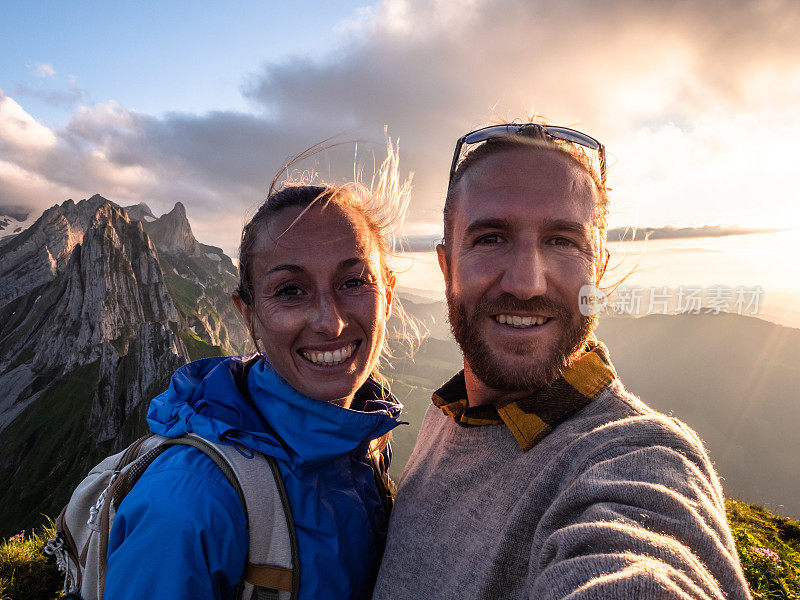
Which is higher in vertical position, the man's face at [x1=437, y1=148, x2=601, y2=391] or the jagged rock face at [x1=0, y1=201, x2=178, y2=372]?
the man's face at [x1=437, y1=148, x2=601, y2=391]

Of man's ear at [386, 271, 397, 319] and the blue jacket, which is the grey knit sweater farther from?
man's ear at [386, 271, 397, 319]

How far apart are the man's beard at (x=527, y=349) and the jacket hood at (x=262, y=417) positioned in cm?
105

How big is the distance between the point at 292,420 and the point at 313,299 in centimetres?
93

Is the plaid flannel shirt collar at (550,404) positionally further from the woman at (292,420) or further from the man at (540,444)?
the woman at (292,420)

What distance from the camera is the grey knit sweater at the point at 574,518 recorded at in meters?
1.51

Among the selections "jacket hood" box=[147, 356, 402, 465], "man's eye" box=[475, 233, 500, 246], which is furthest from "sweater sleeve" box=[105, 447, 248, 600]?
"man's eye" box=[475, 233, 500, 246]

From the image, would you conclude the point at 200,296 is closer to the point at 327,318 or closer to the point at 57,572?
the point at 57,572

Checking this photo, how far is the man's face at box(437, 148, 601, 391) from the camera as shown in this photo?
9.12 ft

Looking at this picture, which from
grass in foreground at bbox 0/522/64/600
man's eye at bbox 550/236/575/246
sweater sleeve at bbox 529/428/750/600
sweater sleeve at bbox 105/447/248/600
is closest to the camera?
sweater sleeve at bbox 529/428/750/600

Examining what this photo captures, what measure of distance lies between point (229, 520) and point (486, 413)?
171cm

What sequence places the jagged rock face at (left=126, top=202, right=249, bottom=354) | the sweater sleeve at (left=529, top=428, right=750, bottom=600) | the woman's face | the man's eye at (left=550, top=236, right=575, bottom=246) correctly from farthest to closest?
the jagged rock face at (left=126, top=202, right=249, bottom=354) < the woman's face < the man's eye at (left=550, top=236, right=575, bottom=246) < the sweater sleeve at (left=529, top=428, right=750, bottom=600)

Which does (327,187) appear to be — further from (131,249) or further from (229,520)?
(131,249)

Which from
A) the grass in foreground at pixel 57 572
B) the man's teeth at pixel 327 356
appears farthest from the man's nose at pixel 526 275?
the grass in foreground at pixel 57 572

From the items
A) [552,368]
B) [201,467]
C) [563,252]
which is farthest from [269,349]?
[563,252]
